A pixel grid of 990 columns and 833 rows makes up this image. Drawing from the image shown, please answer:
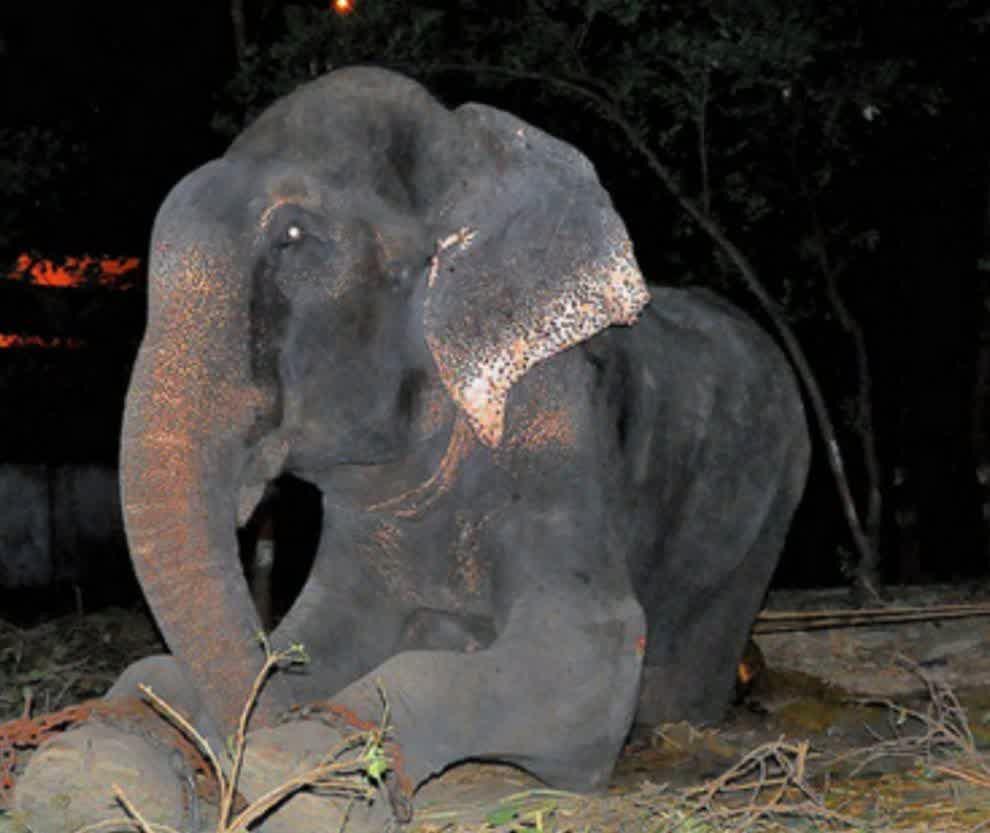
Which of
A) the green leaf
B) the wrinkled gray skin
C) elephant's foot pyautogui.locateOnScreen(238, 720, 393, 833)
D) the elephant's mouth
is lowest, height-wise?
the elephant's mouth

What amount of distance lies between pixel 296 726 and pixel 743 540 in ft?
6.36

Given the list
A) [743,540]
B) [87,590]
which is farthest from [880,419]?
[743,540]

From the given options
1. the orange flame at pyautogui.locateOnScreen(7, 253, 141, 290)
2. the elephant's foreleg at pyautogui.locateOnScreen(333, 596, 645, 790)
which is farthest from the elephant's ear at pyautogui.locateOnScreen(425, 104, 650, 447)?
the orange flame at pyautogui.locateOnScreen(7, 253, 141, 290)

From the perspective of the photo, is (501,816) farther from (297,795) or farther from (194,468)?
(194,468)

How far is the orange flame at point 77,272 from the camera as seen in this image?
11.9m

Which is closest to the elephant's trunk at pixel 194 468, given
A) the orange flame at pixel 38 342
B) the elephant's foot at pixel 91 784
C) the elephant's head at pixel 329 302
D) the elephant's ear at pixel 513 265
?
the elephant's head at pixel 329 302

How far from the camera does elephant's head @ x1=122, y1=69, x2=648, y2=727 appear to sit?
3414 mm

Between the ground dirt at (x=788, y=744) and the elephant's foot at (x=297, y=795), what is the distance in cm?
23

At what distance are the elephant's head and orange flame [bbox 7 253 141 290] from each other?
7.30 meters

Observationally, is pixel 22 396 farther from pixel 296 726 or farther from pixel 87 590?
pixel 296 726

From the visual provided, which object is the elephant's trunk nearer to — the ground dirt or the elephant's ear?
the ground dirt

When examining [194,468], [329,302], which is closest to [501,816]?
[194,468]

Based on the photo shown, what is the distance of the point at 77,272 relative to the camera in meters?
12.8

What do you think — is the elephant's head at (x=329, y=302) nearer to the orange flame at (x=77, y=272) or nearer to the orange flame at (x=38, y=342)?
the orange flame at (x=77, y=272)
